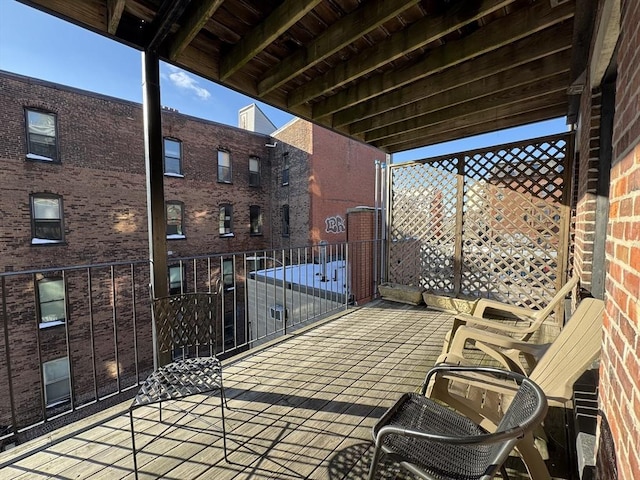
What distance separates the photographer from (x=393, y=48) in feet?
7.77

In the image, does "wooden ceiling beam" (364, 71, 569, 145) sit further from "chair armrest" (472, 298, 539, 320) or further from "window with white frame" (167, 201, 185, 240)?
"window with white frame" (167, 201, 185, 240)

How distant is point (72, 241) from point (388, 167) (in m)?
8.65

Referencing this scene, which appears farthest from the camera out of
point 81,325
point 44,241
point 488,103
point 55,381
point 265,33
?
point 81,325

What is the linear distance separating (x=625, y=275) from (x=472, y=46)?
2.19m

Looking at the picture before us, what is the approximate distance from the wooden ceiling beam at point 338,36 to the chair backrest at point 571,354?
2042mm

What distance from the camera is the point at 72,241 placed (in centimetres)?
812

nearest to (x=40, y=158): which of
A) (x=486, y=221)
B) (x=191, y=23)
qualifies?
(x=191, y=23)

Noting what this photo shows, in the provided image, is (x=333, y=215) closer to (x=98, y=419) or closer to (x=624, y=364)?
(x=98, y=419)

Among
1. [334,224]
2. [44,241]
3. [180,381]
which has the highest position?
[334,224]

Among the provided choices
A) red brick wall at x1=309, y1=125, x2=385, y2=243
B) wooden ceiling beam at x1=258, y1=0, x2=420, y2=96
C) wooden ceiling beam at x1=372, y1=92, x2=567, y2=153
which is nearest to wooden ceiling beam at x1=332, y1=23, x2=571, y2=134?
wooden ceiling beam at x1=372, y1=92, x2=567, y2=153

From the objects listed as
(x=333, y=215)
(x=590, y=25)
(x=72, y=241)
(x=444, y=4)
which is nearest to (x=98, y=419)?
(x=444, y=4)

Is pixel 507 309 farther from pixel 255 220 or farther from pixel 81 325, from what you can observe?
pixel 255 220

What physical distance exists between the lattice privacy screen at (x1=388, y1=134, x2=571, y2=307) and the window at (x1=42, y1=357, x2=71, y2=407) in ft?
30.8

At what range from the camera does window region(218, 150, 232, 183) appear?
11.3m
